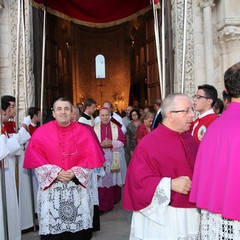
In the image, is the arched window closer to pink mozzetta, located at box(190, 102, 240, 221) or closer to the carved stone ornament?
the carved stone ornament

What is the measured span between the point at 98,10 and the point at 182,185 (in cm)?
507

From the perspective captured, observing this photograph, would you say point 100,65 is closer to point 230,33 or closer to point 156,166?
point 230,33

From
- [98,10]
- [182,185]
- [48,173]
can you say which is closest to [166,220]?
[182,185]

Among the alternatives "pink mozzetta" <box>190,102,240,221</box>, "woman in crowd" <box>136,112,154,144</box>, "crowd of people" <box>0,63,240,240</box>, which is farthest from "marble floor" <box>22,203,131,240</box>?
"pink mozzetta" <box>190,102,240,221</box>

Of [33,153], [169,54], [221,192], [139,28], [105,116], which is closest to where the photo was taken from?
[221,192]

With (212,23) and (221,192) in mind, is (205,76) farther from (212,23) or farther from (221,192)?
(221,192)

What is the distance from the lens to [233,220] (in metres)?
2.44

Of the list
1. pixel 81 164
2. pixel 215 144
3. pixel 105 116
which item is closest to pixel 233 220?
pixel 215 144

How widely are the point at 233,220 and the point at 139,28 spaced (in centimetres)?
1724

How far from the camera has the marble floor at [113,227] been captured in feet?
17.6

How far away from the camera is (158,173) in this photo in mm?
2904

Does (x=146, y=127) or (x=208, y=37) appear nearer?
(x=146, y=127)

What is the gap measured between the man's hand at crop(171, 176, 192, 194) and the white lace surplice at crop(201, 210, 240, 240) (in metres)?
0.19

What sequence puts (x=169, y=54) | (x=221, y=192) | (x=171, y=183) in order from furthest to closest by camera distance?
(x=169, y=54)
(x=171, y=183)
(x=221, y=192)
